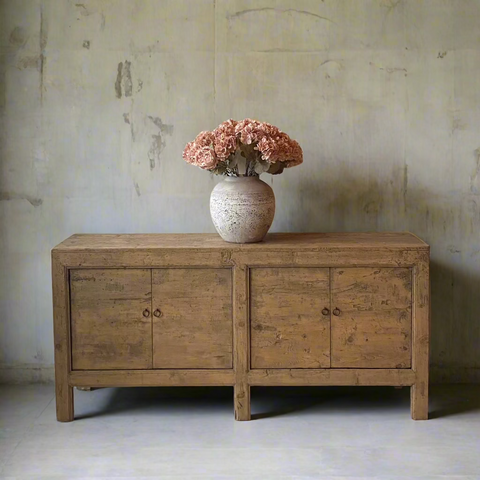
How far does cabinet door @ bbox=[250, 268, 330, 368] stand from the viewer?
3.55m

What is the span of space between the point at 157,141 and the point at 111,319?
111cm

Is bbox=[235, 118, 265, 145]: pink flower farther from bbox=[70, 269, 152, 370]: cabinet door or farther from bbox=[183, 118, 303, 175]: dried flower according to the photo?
bbox=[70, 269, 152, 370]: cabinet door

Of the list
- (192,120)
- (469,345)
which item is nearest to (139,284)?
(192,120)

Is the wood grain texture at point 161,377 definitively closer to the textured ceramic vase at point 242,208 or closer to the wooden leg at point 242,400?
the wooden leg at point 242,400

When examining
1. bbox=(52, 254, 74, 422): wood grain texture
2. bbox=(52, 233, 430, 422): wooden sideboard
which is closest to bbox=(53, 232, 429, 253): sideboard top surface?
bbox=(52, 233, 430, 422): wooden sideboard

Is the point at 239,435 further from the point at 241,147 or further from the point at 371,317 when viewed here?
the point at 241,147

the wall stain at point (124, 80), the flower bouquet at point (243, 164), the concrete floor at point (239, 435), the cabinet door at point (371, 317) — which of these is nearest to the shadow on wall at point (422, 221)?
the concrete floor at point (239, 435)

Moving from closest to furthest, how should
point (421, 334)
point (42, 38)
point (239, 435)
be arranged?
point (239, 435) → point (421, 334) → point (42, 38)

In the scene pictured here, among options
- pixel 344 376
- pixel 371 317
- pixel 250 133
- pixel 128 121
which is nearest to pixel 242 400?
pixel 344 376

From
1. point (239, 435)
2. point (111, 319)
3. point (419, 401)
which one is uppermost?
point (111, 319)

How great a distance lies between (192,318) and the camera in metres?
3.58

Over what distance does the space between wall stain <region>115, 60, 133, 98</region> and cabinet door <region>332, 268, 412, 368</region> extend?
1.58 m

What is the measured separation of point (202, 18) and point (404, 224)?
1631 mm

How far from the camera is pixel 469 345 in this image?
4195 millimetres
